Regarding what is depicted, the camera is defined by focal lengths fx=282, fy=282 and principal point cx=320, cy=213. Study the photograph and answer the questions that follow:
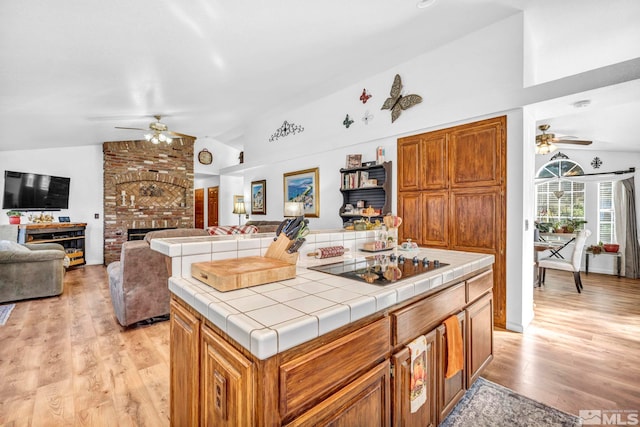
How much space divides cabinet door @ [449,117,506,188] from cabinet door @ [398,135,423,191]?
16.3 inches

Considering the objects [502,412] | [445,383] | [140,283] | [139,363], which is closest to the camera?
[445,383]

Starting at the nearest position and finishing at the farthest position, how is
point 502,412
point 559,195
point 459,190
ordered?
point 502,412
point 459,190
point 559,195

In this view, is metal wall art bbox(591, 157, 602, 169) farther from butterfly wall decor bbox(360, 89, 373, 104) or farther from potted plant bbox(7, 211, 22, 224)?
potted plant bbox(7, 211, 22, 224)

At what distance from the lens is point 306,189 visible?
17.2 feet

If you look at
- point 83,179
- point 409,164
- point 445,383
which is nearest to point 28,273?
point 83,179

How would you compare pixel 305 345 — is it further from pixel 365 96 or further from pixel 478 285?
pixel 365 96

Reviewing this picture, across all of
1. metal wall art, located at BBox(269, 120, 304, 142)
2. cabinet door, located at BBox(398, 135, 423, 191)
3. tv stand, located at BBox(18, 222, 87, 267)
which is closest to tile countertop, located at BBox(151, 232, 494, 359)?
cabinet door, located at BBox(398, 135, 423, 191)

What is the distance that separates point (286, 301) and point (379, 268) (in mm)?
687

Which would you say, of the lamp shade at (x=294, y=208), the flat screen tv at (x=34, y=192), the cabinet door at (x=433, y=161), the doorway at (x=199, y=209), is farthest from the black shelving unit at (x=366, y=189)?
the doorway at (x=199, y=209)

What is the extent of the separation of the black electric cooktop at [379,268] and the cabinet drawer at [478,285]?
0.78 ft

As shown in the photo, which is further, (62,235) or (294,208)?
(62,235)

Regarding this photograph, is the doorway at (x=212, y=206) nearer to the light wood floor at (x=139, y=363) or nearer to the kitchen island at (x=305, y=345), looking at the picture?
the light wood floor at (x=139, y=363)

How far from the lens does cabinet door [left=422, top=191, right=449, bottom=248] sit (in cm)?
332

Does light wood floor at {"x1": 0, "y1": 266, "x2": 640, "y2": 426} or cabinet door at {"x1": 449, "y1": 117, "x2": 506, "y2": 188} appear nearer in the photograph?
light wood floor at {"x1": 0, "y1": 266, "x2": 640, "y2": 426}
